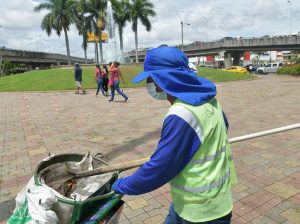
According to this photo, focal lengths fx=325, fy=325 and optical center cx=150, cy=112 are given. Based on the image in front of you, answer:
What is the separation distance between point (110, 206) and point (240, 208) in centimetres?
217

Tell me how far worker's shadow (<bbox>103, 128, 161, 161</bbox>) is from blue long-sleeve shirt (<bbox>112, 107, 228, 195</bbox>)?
13.4ft

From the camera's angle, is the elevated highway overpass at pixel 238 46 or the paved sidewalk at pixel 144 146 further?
the elevated highway overpass at pixel 238 46

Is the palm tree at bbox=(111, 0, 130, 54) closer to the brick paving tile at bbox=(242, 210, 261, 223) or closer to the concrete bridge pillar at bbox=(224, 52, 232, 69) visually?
the concrete bridge pillar at bbox=(224, 52, 232, 69)

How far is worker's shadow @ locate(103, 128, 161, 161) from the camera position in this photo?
19.4ft

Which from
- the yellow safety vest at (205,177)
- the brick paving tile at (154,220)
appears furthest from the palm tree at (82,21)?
the yellow safety vest at (205,177)

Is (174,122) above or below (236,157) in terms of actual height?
above

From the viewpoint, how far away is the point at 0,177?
5.01 meters

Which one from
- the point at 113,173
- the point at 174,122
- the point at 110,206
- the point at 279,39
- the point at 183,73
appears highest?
the point at 279,39

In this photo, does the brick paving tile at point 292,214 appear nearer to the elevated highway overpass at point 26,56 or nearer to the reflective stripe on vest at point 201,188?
the reflective stripe on vest at point 201,188

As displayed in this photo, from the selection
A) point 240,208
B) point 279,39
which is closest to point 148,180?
point 240,208

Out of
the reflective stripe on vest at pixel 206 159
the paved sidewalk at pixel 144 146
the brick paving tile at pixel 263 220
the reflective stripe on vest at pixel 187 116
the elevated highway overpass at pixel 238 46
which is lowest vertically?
the brick paving tile at pixel 263 220

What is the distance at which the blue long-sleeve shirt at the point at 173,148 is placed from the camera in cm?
164

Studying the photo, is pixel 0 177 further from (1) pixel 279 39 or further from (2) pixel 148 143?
(1) pixel 279 39

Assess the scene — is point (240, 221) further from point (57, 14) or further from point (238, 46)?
point (238, 46)
